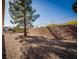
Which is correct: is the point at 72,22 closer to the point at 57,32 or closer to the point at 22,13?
the point at 57,32

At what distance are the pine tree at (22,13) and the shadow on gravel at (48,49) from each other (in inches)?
5.6

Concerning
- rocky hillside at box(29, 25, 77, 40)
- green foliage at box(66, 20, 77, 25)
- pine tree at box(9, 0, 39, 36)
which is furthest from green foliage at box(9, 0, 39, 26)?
green foliage at box(66, 20, 77, 25)

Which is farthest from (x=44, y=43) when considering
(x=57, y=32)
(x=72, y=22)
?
(x=72, y=22)

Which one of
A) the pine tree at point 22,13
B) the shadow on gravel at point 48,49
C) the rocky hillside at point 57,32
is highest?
the pine tree at point 22,13

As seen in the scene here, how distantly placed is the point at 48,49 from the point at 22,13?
0.46 m

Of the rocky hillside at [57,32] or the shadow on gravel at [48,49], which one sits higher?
the rocky hillside at [57,32]

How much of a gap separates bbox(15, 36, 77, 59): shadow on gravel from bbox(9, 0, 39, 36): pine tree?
0.14 meters

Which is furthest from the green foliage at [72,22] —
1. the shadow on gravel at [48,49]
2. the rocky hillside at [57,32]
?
the shadow on gravel at [48,49]

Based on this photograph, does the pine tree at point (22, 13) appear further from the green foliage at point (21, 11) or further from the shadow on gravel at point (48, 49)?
the shadow on gravel at point (48, 49)

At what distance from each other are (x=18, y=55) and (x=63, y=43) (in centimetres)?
48

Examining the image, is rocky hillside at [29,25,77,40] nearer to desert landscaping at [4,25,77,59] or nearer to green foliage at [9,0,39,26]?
desert landscaping at [4,25,77,59]

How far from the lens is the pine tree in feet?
7.55

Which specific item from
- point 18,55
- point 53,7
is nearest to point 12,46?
point 18,55

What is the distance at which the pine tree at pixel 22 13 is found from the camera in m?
2.30
